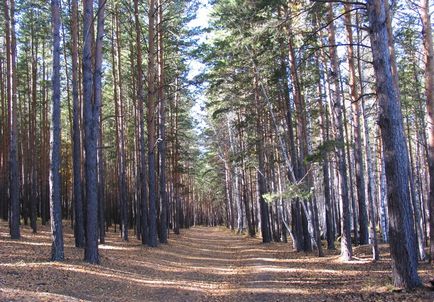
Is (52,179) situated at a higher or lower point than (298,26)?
lower

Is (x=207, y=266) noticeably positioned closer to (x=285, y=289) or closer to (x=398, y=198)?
(x=285, y=289)

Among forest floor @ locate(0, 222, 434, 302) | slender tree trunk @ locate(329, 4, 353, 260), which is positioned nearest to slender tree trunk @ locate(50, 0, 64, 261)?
forest floor @ locate(0, 222, 434, 302)

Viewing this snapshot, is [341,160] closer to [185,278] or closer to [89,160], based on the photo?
[185,278]

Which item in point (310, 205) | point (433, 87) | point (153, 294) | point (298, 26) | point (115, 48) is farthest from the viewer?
point (115, 48)

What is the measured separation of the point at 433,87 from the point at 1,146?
25.8 meters

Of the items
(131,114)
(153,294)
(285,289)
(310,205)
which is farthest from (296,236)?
(131,114)

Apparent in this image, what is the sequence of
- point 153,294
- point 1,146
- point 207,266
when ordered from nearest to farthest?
1. point 153,294
2. point 207,266
3. point 1,146

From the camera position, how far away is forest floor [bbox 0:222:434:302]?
8.98m

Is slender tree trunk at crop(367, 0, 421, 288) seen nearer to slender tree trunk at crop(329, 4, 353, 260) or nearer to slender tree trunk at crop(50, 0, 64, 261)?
slender tree trunk at crop(329, 4, 353, 260)

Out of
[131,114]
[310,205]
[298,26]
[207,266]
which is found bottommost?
[207,266]

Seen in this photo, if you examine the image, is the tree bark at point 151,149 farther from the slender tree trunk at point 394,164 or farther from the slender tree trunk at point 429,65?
the slender tree trunk at point 394,164

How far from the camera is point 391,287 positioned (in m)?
8.80

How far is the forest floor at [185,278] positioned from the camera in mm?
8984

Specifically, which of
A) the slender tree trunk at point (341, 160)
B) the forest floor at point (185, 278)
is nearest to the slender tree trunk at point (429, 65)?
the forest floor at point (185, 278)
